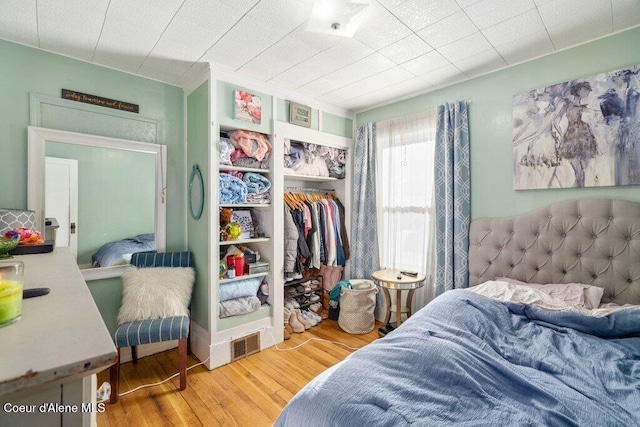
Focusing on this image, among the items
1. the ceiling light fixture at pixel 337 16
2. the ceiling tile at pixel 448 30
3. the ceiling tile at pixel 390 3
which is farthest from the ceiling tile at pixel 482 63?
the ceiling light fixture at pixel 337 16

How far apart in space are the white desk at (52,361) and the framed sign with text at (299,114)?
2.49 m

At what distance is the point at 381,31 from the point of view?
181 centimetres

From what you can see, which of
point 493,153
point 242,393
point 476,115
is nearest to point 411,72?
point 476,115

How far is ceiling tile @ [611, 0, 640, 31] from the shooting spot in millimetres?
1581

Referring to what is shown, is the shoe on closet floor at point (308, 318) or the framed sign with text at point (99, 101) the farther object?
the shoe on closet floor at point (308, 318)

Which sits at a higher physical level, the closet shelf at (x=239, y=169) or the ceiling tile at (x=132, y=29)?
the ceiling tile at (x=132, y=29)

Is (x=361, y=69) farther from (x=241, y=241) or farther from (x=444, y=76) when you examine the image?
(x=241, y=241)

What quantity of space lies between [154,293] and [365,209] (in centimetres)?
213

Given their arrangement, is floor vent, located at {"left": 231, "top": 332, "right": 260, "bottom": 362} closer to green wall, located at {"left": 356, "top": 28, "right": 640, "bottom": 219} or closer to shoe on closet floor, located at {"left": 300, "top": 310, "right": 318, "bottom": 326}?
shoe on closet floor, located at {"left": 300, "top": 310, "right": 318, "bottom": 326}

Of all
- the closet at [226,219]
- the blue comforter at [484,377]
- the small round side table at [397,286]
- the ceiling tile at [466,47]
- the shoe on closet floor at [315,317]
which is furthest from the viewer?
the shoe on closet floor at [315,317]

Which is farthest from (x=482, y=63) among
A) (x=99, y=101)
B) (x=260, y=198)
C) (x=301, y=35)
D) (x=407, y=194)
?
(x=99, y=101)

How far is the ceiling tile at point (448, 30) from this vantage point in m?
1.71

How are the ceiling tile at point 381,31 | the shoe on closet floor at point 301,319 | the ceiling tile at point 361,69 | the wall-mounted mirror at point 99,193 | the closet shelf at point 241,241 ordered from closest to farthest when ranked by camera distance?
the ceiling tile at point 381,31, the wall-mounted mirror at point 99,193, the ceiling tile at point 361,69, the closet shelf at point 241,241, the shoe on closet floor at point 301,319

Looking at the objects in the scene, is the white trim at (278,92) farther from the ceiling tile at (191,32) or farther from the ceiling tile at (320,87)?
the ceiling tile at (191,32)
